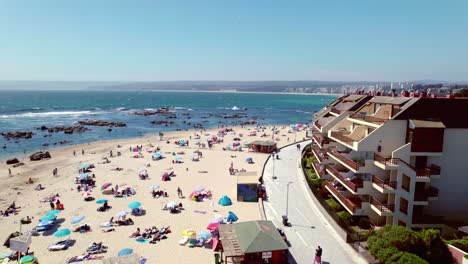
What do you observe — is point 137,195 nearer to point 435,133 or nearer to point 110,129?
point 435,133

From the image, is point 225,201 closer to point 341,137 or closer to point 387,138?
point 341,137

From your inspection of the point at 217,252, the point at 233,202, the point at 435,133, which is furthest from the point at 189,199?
the point at 435,133

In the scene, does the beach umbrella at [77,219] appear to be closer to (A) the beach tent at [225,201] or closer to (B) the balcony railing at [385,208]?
(A) the beach tent at [225,201]

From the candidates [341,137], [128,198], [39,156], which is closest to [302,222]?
[341,137]

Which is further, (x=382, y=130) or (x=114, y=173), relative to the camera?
(x=114, y=173)

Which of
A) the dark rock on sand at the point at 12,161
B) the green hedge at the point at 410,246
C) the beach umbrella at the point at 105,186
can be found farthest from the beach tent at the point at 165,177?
the dark rock on sand at the point at 12,161

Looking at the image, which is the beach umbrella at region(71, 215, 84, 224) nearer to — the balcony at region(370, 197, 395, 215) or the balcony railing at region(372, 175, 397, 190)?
the balcony at region(370, 197, 395, 215)

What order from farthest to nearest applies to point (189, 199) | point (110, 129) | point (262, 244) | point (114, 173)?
point (110, 129)
point (114, 173)
point (189, 199)
point (262, 244)
